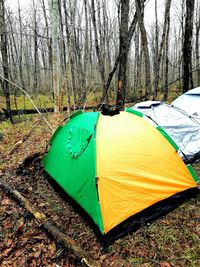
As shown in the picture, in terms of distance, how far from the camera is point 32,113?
12.9m

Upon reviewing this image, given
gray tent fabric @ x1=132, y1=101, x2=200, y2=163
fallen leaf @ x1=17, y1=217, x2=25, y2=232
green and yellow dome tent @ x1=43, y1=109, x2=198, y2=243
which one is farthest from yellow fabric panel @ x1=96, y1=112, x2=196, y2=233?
gray tent fabric @ x1=132, y1=101, x2=200, y2=163

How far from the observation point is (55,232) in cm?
300

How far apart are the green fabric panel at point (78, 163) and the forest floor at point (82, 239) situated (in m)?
0.28

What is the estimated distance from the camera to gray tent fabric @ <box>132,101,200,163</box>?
5.11 metres

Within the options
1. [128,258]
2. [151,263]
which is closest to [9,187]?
[128,258]

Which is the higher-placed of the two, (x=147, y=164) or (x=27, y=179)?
(x=147, y=164)

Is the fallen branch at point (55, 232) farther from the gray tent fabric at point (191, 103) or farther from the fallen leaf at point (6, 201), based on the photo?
the gray tent fabric at point (191, 103)

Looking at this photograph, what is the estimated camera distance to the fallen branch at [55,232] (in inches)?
101

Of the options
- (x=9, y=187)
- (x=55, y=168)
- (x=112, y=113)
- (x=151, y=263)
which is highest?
(x=112, y=113)

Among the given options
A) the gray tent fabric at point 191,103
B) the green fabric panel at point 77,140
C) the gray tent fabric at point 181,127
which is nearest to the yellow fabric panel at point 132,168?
the green fabric panel at point 77,140

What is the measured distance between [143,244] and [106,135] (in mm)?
1605

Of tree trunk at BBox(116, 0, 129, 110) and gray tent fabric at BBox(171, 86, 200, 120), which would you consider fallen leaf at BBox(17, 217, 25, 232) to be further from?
tree trunk at BBox(116, 0, 129, 110)

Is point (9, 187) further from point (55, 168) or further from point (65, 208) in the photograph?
point (65, 208)

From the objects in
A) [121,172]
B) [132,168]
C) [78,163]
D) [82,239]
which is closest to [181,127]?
[132,168]
